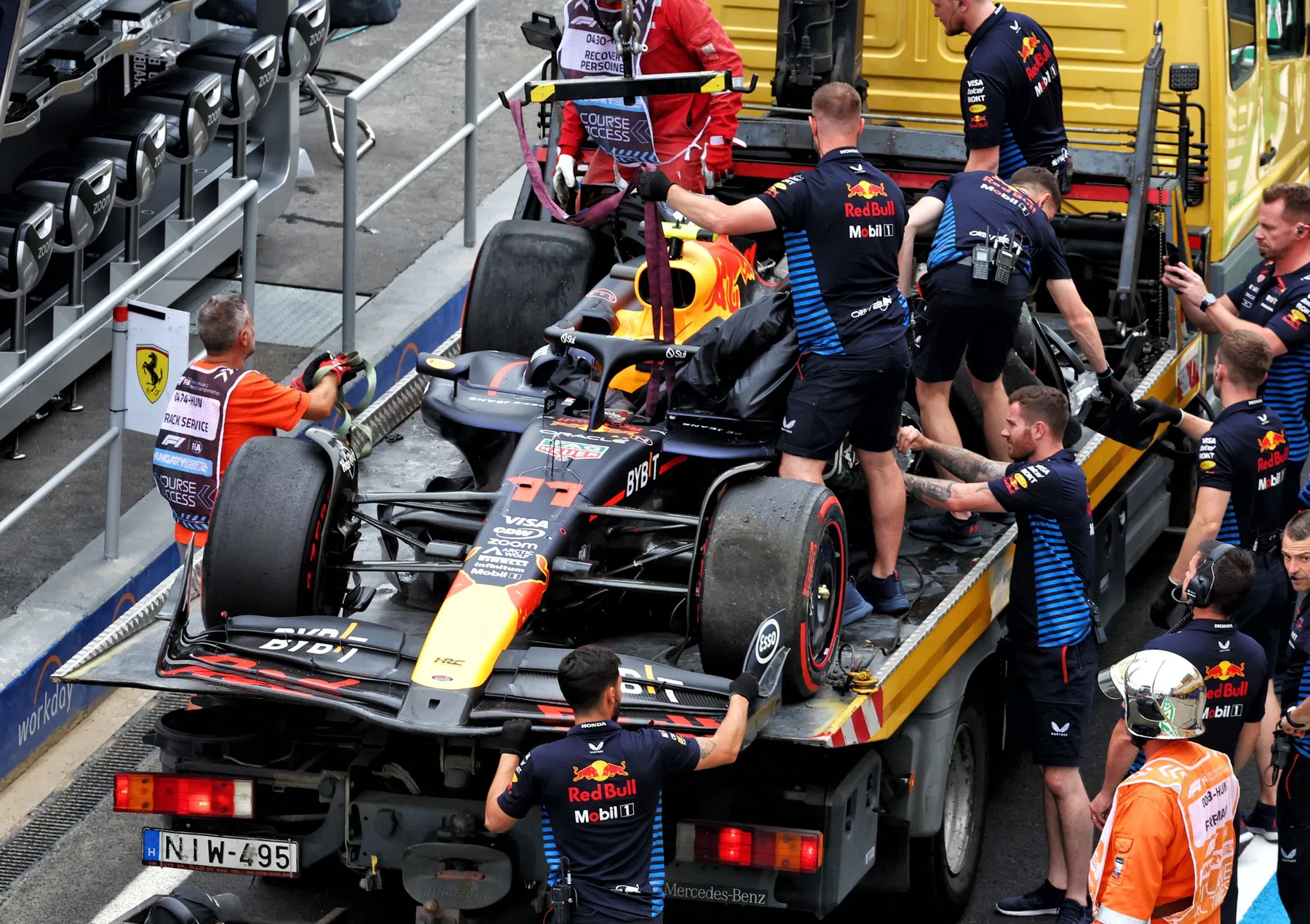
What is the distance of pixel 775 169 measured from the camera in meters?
10.0

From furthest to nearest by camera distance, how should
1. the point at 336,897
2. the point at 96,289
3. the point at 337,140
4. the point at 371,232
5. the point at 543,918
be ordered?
the point at 337,140 < the point at 371,232 < the point at 96,289 < the point at 336,897 < the point at 543,918

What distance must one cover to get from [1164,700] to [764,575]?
51.5 inches

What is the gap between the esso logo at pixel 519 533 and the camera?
6.72m

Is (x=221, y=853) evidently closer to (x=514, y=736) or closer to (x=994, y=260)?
(x=514, y=736)

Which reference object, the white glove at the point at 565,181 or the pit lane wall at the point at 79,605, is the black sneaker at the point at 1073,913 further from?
the white glove at the point at 565,181

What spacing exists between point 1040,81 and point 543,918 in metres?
4.59

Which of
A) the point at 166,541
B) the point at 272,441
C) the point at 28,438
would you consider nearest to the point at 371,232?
the point at 28,438

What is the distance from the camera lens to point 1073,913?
→ 7223 mm

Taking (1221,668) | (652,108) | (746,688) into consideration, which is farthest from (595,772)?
(652,108)

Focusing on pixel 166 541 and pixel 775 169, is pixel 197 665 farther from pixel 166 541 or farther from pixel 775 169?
pixel 775 169

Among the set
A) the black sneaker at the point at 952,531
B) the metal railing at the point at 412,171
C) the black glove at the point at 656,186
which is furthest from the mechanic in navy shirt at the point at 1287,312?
the metal railing at the point at 412,171

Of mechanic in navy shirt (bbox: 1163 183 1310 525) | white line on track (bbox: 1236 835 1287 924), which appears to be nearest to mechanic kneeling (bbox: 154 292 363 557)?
white line on track (bbox: 1236 835 1287 924)

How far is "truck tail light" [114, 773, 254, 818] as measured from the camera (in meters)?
6.52

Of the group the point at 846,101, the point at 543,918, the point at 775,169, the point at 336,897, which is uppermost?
the point at 846,101
